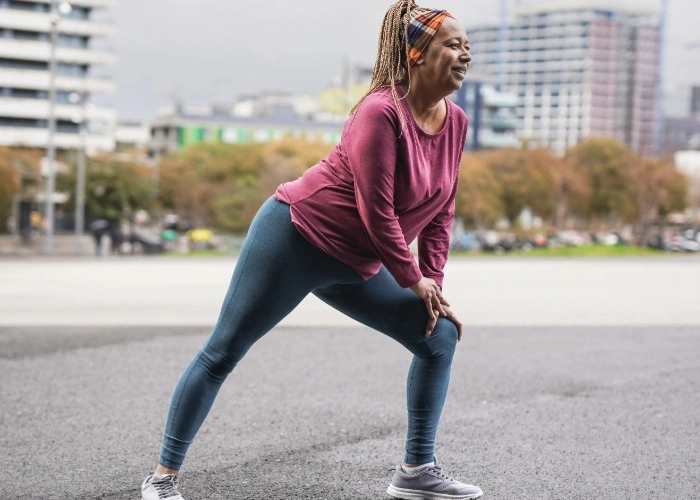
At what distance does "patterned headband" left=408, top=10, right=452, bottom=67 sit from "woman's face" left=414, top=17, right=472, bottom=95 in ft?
0.05

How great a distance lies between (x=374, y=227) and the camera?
3.21 metres

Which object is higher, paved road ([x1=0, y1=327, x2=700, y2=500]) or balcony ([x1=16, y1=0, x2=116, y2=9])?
balcony ([x1=16, y1=0, x2=116, y2=9])

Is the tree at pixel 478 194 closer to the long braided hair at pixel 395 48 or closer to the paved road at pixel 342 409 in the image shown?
the paved road at pixel 342 409

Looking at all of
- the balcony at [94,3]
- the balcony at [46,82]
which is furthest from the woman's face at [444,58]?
the balcony at [94,3]

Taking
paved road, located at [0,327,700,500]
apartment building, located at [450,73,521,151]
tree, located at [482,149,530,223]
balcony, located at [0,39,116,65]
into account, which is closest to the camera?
paved road, located at [0,327,700,500]

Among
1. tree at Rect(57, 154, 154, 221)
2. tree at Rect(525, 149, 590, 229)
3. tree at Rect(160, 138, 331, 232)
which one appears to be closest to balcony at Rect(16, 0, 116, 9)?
tree at Rect(160, 138, 331, 232)

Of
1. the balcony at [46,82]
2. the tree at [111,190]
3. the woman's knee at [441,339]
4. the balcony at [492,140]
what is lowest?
the tree at [111,190]

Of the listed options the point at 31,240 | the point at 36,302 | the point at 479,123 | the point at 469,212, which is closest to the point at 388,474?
the point at 36,302

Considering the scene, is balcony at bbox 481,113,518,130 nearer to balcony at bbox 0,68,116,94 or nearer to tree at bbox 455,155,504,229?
balcony at bbox 0,68,116,94

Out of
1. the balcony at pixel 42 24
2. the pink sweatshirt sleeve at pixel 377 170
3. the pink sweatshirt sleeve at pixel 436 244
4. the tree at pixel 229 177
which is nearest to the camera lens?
the pink sweatshirt sleeve at pixel 377 170

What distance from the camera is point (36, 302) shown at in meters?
13.2

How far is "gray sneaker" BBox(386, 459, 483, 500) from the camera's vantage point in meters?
3.58

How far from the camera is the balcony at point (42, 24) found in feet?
275

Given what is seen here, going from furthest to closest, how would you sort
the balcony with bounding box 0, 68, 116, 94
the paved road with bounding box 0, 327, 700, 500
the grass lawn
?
the balcony with bounding box 0, 68, 116, 94, the grass lawn, the paved road with bounding box 0, 327, 700, 500
